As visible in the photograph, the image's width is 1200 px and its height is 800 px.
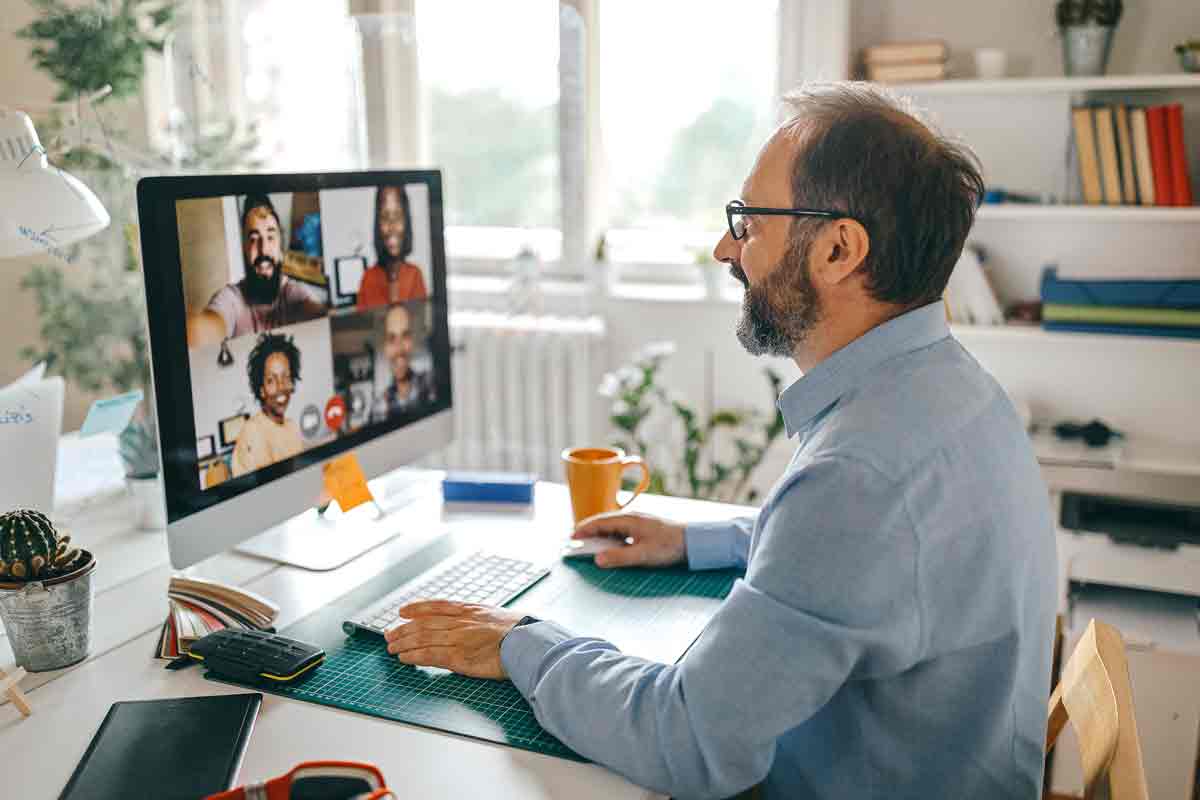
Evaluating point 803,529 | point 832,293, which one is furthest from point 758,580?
point 832,293

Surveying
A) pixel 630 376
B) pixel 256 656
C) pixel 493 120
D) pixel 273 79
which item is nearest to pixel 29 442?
pixel 256 656

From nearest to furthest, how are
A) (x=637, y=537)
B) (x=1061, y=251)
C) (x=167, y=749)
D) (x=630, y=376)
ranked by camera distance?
(x=167, y=749), (x=637, y=537), (x=1061, y=251), (x=630, y=376)

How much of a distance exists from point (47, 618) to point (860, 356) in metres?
0.89

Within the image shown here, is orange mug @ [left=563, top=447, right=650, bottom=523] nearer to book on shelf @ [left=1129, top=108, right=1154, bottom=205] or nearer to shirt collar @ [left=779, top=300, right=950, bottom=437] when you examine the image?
shirt collar @ [left=779, top=300, right=950, bottom=437]

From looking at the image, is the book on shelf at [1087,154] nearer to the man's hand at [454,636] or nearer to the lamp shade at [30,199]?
the man's hand at [454,636]

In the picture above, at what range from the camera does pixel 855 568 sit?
2.96 ft

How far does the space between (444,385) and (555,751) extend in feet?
2.84

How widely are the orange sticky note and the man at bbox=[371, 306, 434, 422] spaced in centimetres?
10

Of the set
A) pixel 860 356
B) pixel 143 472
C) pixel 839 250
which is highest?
pixel 839 250

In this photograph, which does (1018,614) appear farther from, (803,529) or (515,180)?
(515,180)

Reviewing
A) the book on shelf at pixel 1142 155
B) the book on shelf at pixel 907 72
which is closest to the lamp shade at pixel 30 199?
the book on shelf at pixel 907 72

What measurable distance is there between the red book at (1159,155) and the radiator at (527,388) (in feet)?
5.05

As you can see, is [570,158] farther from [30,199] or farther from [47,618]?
[47,618]

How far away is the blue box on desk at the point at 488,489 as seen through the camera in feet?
5.63
